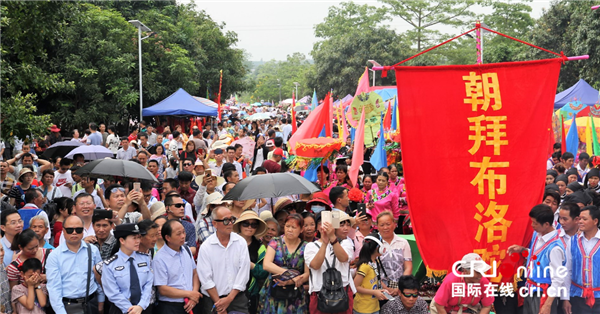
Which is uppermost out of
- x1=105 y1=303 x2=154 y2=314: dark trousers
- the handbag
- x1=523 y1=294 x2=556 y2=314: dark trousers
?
the handbag

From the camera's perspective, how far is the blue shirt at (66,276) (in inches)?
195

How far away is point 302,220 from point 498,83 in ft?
7.28

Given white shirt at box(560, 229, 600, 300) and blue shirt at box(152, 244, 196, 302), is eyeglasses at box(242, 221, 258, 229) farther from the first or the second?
white shirt at box(560, 229, 600, 300)

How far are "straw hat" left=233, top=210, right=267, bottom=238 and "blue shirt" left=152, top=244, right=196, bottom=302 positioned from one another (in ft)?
2.01

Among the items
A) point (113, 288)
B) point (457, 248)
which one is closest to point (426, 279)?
point (457, 248)

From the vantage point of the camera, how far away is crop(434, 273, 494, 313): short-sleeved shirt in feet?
17.5

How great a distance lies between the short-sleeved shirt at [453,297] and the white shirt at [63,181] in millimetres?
5638

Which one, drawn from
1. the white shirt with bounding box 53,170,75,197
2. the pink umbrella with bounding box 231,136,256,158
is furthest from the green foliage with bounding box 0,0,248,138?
the pink umbrella with bounding box 231,136,256,158

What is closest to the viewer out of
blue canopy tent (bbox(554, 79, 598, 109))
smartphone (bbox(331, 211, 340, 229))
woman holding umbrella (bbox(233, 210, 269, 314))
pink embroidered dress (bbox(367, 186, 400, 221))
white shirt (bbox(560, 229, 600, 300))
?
smartphone (bbox(331, 211, 340, 229))

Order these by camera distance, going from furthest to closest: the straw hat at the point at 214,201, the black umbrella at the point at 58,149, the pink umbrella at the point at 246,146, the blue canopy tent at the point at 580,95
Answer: the blue canopy tent at the point at 580,95 < the pink umbrella at the point at 246,146 < the black umbrella at the point at 58,149 < the straw hat at the point at 214,201

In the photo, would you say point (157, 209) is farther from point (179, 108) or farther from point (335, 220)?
point (179, 108)

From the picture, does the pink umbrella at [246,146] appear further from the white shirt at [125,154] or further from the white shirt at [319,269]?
the white shirt at [319,269]

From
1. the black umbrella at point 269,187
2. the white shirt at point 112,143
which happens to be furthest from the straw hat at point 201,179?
the white shirt at point 112,143

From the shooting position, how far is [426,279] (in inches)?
272
